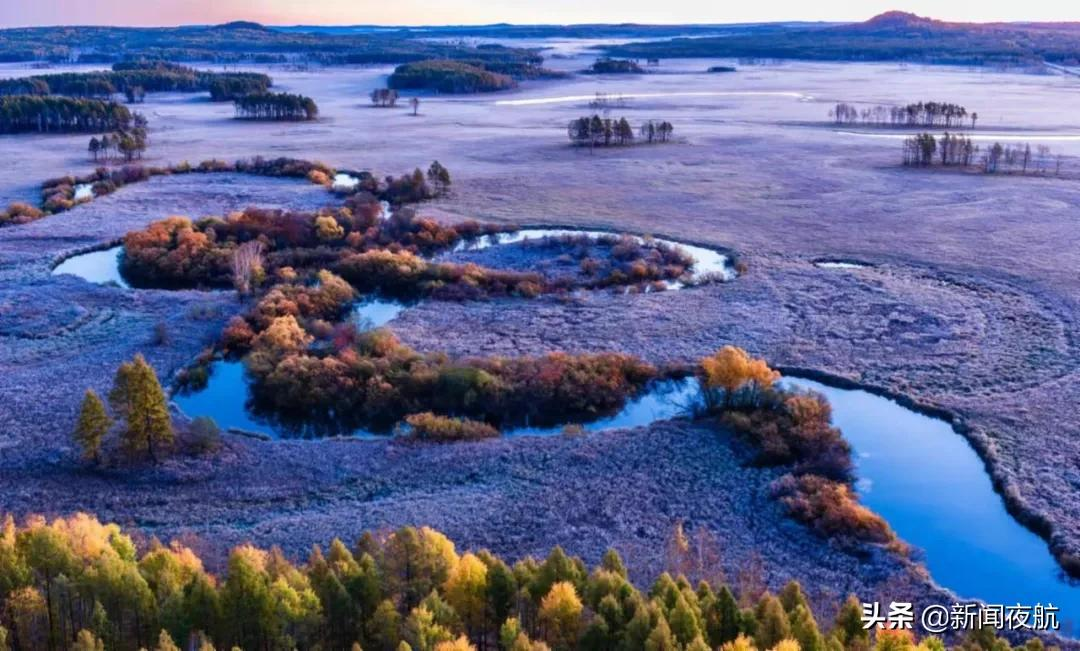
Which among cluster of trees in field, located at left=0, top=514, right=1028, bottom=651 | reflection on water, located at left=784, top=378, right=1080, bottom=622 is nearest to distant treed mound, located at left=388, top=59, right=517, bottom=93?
reflection on water, located at left=784, top=378, right=1080, bottom=622

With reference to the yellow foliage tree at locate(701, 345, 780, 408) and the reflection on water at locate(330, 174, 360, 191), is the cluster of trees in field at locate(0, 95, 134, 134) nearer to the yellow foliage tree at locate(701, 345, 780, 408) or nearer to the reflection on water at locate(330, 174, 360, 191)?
the reflection on water at locate(330, 174, 360, 191)

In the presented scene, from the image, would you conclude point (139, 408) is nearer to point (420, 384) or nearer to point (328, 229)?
point (420, 384)

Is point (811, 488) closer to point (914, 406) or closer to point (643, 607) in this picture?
point (914, 406)

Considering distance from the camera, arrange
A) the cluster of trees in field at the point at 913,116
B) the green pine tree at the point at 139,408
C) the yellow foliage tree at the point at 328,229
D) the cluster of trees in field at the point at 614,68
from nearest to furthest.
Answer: the green pine tree at the point at 139,408
the yellow foliage tree at the point at 328,229
the cluster of trees in field at the point at 913,116
the cluster of trees in field at the point at 614,68

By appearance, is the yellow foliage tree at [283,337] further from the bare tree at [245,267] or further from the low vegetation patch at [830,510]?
the low vegetation patch at [830,510]

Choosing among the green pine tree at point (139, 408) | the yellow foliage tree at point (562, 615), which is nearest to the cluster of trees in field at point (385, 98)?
the green pine tree at point (139, 408)
